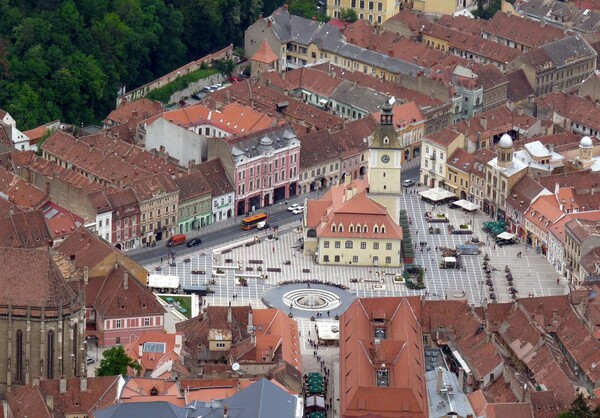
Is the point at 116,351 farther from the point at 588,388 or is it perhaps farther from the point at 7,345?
the point at 588,388

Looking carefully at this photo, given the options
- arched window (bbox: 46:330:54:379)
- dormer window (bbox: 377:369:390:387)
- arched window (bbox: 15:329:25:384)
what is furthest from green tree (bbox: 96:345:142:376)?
dormer window (bbox: 377:369:390:387)

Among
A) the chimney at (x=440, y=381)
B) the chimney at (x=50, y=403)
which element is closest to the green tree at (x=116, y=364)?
the chimney at (x=50, y=403)

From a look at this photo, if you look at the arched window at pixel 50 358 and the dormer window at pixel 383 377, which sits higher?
the arched window at pixel 50 358

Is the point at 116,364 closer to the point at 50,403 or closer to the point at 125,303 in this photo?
the point at 50,403

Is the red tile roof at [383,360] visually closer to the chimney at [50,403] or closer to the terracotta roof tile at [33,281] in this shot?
the chimney at [50,403]

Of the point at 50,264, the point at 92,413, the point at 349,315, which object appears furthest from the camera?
the point at 349,315

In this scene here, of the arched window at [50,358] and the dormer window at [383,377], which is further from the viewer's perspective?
the arched window at [50,358]

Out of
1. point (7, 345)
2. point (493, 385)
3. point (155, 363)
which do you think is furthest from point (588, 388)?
point (7, 345)

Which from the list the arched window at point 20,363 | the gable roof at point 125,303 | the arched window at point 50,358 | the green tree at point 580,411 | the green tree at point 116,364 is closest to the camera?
the green tree at point 580,411
